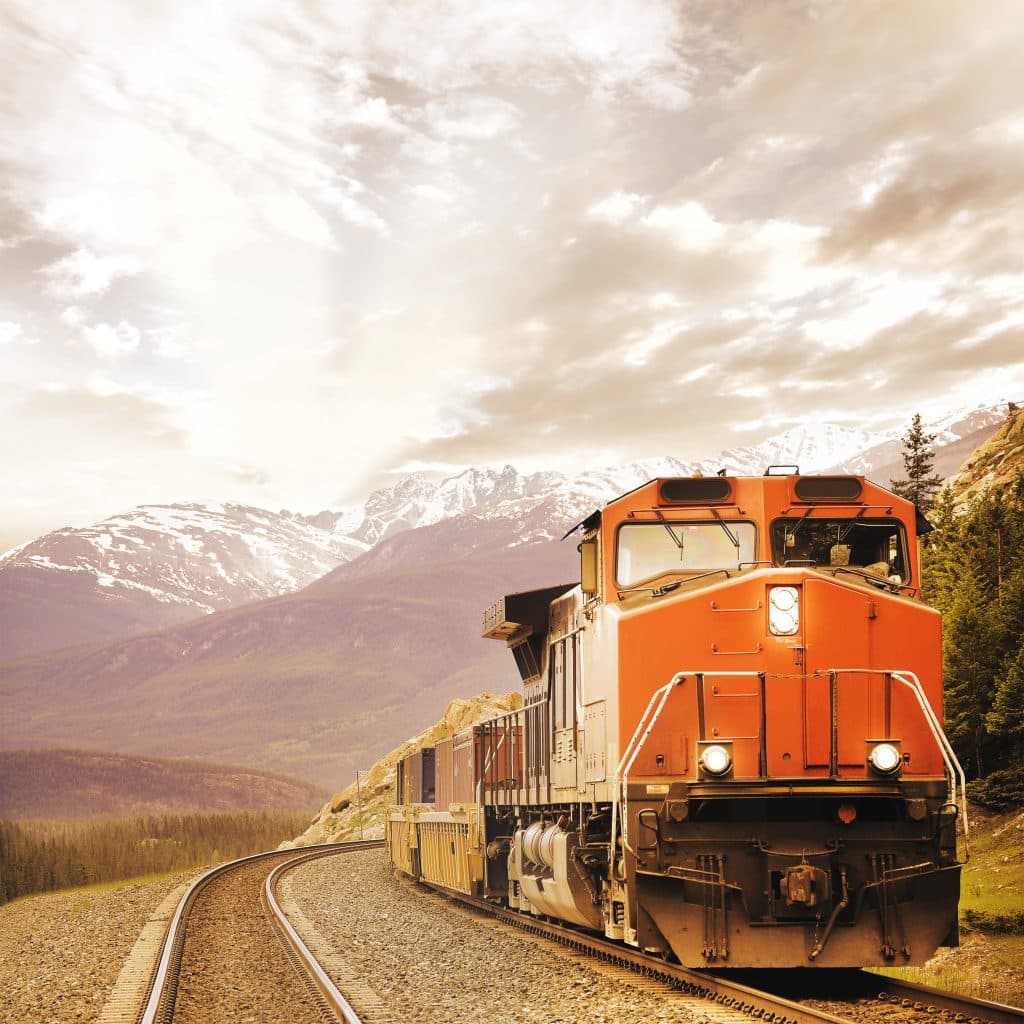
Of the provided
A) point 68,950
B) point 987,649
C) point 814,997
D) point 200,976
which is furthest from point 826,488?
point 987,649

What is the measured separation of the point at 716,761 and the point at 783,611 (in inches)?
58.3

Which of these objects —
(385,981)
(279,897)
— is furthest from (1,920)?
(385,981)

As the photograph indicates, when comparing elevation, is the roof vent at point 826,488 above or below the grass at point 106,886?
above

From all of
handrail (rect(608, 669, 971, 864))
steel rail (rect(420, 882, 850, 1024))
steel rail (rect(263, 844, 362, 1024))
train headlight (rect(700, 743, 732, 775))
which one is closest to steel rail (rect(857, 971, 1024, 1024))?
Result: steel rail (rect(420, 882, 850, 1024))

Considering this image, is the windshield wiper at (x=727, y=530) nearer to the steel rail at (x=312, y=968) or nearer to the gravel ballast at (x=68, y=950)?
the steel rail at (x=312, y=968)

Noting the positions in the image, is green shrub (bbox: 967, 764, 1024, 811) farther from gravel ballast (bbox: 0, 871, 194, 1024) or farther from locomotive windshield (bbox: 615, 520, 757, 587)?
locomotive windshield (bbox: 615, 520, 757, 587)

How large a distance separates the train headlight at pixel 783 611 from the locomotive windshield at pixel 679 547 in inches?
36.2

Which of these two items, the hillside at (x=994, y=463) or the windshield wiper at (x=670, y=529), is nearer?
the windshield wiper at (x=670, y=529)

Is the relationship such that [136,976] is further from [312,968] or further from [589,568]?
[589,568]

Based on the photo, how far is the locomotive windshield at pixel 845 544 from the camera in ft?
40.9

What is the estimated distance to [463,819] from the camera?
2289cm

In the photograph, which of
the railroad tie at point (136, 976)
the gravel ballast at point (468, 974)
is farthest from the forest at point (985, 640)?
the railroad tie at point (136, 976)

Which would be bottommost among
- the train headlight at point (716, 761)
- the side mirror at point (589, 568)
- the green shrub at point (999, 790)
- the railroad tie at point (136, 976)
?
the railroad tie at point (136, 976)

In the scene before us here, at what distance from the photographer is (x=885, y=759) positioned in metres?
11.2
